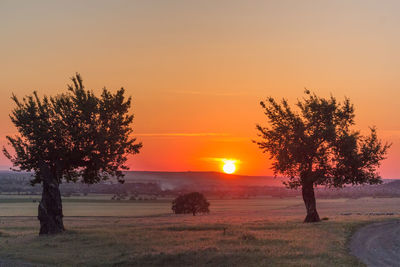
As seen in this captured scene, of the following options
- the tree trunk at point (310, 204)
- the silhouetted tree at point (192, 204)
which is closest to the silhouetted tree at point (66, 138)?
the tree trunk at point (310, 204)

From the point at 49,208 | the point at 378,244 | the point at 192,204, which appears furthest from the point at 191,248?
the point at 192,204

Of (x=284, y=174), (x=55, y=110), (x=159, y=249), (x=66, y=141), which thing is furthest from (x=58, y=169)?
(x=284, y=174)

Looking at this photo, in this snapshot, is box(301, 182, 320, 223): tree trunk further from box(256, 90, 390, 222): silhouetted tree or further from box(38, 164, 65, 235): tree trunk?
box(38, 164, 65, 235): tree trunk

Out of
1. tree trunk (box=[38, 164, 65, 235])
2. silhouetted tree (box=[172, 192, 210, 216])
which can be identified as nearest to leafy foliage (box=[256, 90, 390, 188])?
tree trunk (box=[38, 164, 65, 235])

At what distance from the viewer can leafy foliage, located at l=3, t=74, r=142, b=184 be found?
49.1 m

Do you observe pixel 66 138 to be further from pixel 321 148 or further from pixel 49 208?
pixel 321 148

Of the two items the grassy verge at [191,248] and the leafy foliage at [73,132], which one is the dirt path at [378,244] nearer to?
the grassy verge at [191,248]

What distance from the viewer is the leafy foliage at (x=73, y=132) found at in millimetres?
49125

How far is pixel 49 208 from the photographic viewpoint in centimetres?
4997

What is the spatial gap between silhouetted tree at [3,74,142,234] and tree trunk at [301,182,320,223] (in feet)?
73.9

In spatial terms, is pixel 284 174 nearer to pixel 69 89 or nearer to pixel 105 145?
pixel 105 145

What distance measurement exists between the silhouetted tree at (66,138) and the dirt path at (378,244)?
24968 mm

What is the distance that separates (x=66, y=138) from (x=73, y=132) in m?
1.63

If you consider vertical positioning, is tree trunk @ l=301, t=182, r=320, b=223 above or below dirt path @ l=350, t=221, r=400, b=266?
above
